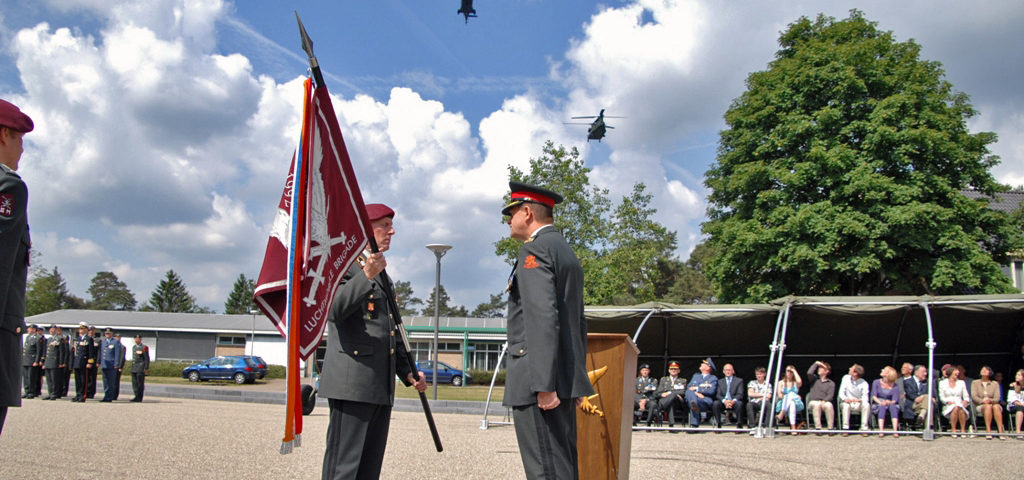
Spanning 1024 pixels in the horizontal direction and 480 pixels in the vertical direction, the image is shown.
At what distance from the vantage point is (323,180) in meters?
3.92

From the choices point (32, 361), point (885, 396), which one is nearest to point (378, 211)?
point (885, 396)

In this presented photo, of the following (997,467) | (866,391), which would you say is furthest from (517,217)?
(866,391)

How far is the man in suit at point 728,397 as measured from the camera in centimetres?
1395

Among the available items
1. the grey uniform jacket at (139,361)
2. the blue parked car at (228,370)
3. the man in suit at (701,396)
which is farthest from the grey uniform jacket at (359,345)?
the blue parked car at (228,370)

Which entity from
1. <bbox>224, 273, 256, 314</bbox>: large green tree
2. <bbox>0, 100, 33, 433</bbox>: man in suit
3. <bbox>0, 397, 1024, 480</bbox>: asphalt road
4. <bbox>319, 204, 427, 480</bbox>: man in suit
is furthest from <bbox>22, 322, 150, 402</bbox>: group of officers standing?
<bbox>224, 273, 256, 314</bbox>: large green tree

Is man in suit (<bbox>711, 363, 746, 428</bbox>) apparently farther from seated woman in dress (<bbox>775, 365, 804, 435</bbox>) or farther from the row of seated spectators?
seated woman in dress (<bbox>775, 365, 804, 435</bbox>)

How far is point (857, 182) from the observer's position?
2228cm

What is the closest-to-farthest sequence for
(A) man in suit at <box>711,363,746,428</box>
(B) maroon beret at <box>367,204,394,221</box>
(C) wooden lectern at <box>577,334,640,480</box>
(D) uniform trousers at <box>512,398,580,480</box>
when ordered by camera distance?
(D) uniform trousers at <box>512,398,580,480</box>
(B) maroon beret at <box>367,204,394,221</box>
(C) wooden lectern at <box>577,334,640,480</box>
(A) man in suit at <box>711,363,746,428</box>

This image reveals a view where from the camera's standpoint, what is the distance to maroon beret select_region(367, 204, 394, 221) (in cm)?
445

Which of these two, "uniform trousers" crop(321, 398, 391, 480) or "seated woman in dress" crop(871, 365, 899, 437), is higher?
"uniform trousers" crop(321, 398, 391, 480)

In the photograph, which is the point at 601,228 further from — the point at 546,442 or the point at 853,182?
the point at 546,442

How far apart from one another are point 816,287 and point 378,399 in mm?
22874

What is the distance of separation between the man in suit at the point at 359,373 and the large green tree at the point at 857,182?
21.1 metres

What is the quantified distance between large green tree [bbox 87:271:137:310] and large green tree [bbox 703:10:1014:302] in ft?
388
